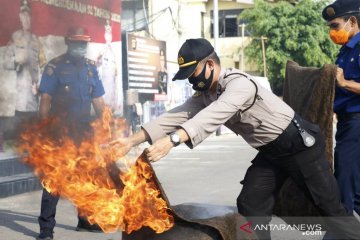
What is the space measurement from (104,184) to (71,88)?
3188mm

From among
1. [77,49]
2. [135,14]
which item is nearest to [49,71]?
[77,49]

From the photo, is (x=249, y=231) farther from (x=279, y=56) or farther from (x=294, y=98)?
(x=279, y=56)

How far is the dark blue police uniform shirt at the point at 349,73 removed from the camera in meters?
4.60

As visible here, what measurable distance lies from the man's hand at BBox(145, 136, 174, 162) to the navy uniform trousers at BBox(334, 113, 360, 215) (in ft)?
5.40

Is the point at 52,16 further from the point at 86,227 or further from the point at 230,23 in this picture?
the point at 230,23

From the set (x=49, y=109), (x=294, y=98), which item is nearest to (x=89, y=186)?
(x=294, y=98)

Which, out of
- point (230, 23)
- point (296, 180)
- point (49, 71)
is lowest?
point (296, 180)

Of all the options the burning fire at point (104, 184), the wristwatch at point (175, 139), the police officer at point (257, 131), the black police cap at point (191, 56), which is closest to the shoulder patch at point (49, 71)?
the burning fire at point (104, 184)

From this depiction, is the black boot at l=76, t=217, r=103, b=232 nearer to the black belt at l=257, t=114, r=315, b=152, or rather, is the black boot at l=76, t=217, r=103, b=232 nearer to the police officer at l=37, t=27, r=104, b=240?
the police officer at l=37, t=27, r=104, b=240

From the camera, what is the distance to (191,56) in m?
3.78

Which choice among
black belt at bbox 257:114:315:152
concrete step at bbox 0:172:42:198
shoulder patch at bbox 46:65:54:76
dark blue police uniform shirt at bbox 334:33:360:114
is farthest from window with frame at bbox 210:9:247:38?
black belt at bbox 257:114:315:152

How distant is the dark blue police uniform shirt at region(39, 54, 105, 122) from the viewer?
6621 millimetres

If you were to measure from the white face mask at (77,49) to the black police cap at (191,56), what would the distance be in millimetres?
3410

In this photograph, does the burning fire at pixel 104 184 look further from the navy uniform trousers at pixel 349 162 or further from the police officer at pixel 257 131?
the navy uniform trousers at pixel 349 162
